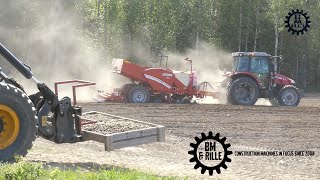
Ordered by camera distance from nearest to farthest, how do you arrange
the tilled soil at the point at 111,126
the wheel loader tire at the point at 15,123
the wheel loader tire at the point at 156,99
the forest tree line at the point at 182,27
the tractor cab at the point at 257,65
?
the wheel loader tire at the point at 15,123 < the tilled soil at the point at 111,126 < the tractor cab at the point at 257,65 < the wheel loader tire at the point at 156,99 < the forest tree line at the point at 182,27

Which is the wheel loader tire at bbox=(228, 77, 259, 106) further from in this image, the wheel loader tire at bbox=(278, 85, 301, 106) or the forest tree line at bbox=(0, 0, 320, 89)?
the forest tree line at bbox=(0, 0, 320, 89)

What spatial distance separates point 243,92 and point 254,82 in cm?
59

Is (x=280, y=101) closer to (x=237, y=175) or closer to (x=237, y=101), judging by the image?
(x=237, y=101)

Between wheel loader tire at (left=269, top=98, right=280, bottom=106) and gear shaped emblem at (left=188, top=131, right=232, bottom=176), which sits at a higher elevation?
wheel loader tire at (left=269, top=98, right=280, bottom=106)

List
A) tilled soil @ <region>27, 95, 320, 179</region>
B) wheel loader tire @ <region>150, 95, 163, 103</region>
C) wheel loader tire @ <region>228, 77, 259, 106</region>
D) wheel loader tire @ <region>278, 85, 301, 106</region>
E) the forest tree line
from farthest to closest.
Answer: the forest tree line → wheel loader tire @ <region>150, 95, 163, 103</region> → wheel loader tire @ <region>278, 85, 301, 106</region> → wheel loader tire @ <region>228, 77, 259, 106</region> → tilled soil @ <region>27, 95, 320, 179</region>

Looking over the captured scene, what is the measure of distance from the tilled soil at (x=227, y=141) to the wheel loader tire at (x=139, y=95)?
154 inches

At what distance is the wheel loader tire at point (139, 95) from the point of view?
23.8 meters

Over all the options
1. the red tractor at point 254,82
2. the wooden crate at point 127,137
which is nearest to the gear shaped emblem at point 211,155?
the wooden crate at point 127,137

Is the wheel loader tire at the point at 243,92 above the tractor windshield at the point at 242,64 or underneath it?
underneath

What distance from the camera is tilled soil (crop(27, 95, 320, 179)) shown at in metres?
9.87

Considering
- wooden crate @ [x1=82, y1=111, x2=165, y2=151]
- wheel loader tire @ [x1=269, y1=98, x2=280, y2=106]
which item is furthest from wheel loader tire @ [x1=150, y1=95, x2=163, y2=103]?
wooden crate @ [x1=82, y1=111, x2=165, y2=151]

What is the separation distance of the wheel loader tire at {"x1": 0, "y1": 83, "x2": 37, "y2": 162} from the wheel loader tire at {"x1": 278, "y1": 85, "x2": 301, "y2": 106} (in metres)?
16.1

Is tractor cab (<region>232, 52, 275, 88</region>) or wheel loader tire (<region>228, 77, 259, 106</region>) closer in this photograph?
wheel loader tire (<region>228, 77, 259, 106</region>)

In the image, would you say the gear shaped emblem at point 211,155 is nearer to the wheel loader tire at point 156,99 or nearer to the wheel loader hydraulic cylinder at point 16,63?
the wheel loader hydraulic cylinder at point 16,63
